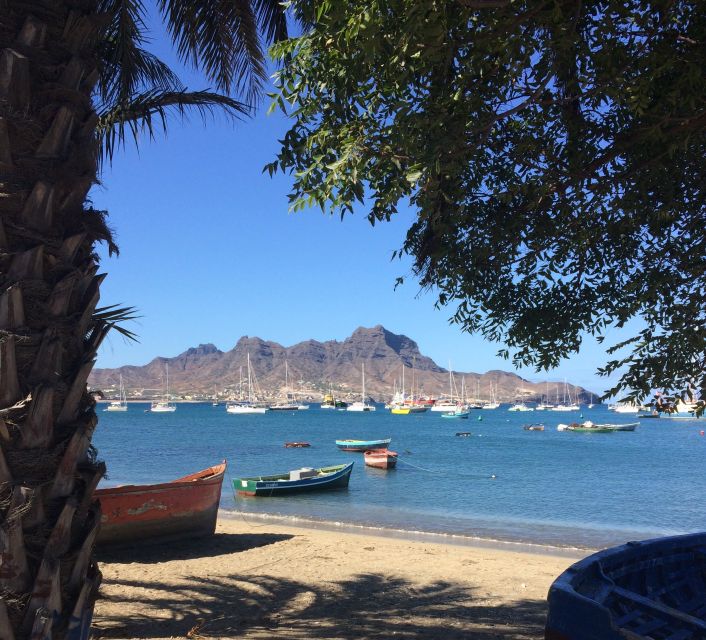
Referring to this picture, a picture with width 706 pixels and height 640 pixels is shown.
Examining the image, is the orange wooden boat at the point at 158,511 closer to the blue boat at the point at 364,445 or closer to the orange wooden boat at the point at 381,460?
the orange wooden boat at the point at 381,460

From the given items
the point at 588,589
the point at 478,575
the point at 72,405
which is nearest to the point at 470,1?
the point at 72,405

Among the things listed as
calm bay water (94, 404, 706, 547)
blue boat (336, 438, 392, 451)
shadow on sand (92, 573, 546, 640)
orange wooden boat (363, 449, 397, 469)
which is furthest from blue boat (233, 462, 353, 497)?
blue boat (336, 438, 392, 451)

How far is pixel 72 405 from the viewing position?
156 inches

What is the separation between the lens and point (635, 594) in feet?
15.4

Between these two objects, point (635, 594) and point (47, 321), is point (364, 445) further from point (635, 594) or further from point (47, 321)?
point (47, 321)

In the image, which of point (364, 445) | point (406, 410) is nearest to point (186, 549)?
point (364, 445)

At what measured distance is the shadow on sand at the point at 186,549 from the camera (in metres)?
11.6

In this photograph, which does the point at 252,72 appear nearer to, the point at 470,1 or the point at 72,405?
the point at 470,1

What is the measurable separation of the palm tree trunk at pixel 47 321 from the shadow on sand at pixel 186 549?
26.1 ft

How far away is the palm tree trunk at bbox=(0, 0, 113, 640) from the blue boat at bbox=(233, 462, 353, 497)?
72.2 ft

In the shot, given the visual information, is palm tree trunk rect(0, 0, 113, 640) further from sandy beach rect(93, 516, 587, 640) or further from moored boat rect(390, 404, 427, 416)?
moored boat rect(390, 404, 427, 416)

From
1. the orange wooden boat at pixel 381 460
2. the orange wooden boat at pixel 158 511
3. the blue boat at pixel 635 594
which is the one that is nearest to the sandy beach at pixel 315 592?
the orange wooden boat at pixel 158 511

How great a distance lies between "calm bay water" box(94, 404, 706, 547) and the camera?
74.0ft

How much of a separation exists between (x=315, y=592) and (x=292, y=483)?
17.4m
